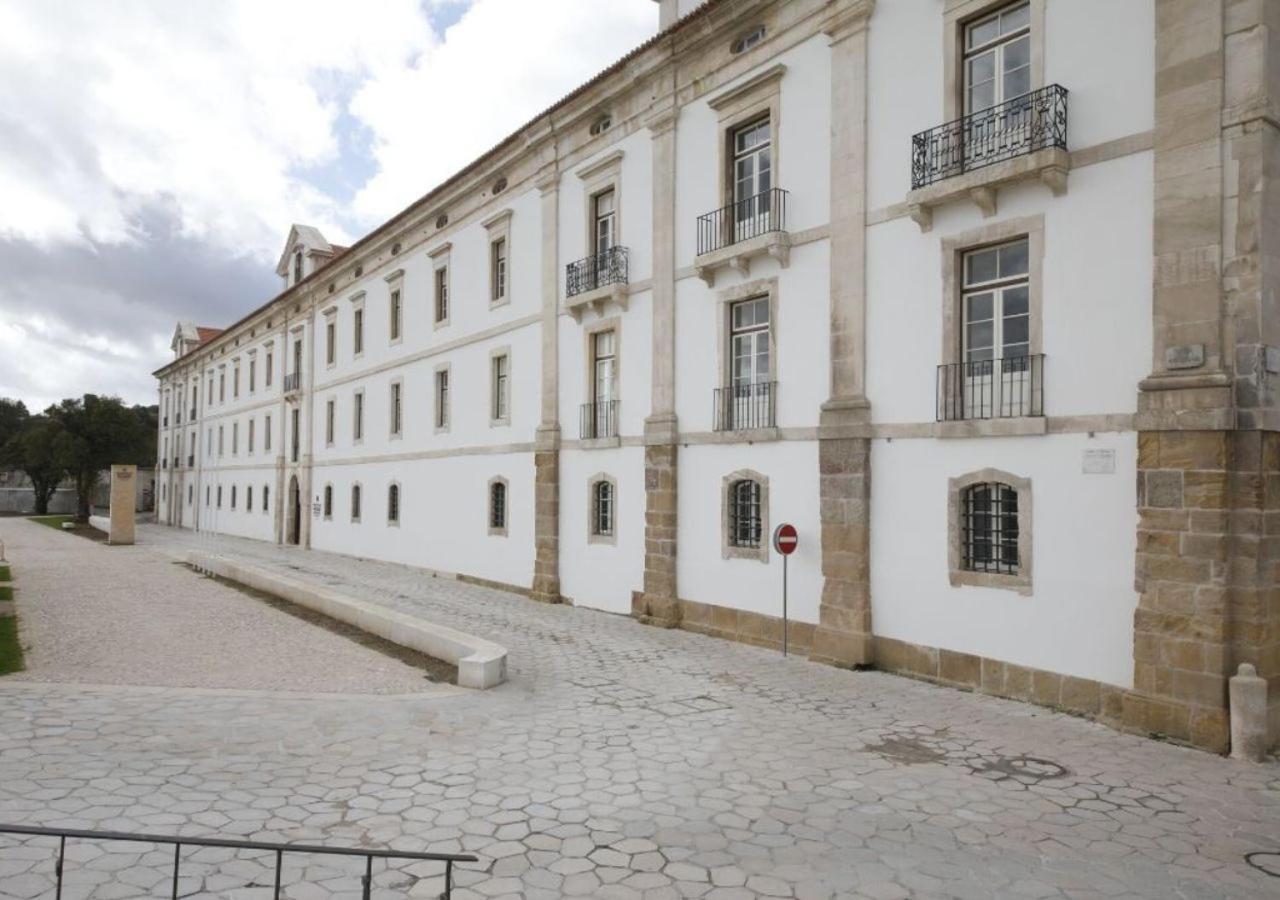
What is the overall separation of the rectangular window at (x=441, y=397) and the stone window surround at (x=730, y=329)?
1133 centimetres

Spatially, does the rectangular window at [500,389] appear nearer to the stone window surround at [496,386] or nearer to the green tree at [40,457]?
the stone window surround at [496,386]

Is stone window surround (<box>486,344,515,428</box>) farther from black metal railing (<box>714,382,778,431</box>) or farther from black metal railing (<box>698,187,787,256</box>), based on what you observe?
black metal railing (<box>714,382,778,431</box>)

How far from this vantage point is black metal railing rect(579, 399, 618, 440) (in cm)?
1683

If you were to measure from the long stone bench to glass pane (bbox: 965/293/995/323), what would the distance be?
7.10 metres

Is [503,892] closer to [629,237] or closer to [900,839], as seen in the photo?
[900,839]

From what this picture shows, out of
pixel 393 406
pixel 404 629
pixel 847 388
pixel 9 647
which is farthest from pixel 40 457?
pixel 847 388

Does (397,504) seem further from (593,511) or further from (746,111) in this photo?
(746,111)

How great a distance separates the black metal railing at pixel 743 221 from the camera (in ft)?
43.0

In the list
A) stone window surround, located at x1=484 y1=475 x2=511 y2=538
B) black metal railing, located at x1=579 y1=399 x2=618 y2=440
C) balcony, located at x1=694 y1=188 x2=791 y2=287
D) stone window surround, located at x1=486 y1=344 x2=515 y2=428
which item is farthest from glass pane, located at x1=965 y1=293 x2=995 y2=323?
stone window surround, located at x1=484 y1=475 x2=511 y2=538

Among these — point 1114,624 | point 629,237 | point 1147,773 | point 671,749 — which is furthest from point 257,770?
point 629,237

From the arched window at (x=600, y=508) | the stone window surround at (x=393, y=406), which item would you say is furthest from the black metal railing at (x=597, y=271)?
the stone window surround at (x=393, y=406)

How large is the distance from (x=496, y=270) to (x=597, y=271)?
503cm

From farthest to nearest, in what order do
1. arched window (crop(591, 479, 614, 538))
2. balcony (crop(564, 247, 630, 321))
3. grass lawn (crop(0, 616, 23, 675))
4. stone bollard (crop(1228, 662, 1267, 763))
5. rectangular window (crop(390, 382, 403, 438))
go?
rectangular window (crop(390, 382, 403, 438)), arched window (crop(591, 479, 614, 538)), balcony (crop(564, 247, 630, 321)), grass lawn (crop(0, 616, 23, 675)), stone bollard (crop(1228, 662, 1267, 763))

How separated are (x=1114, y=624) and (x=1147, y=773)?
1960 millimetres
